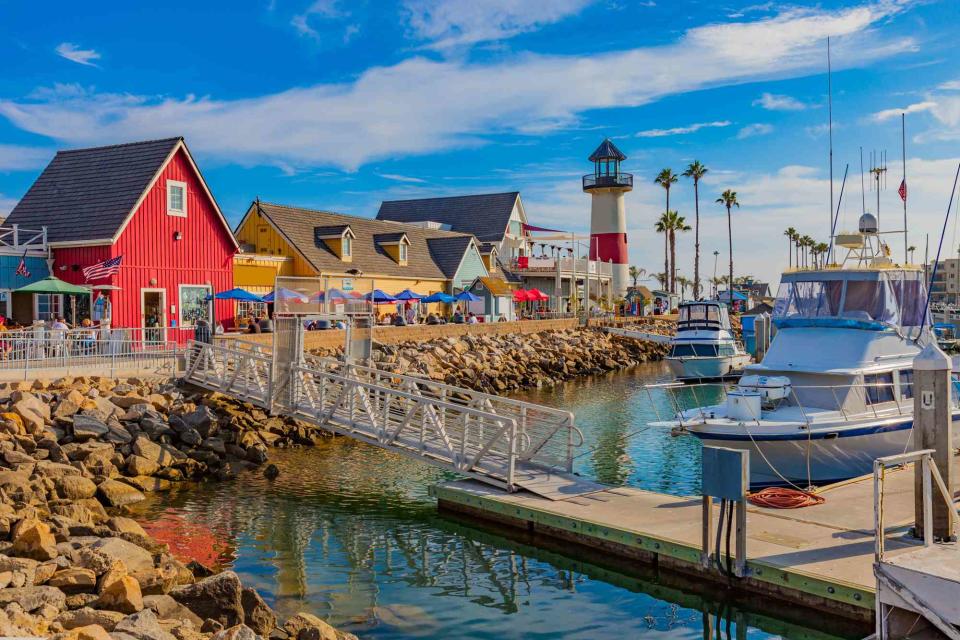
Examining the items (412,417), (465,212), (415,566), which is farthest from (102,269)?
(465,212)

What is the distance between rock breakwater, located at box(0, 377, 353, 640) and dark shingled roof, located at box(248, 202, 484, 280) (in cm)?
1822

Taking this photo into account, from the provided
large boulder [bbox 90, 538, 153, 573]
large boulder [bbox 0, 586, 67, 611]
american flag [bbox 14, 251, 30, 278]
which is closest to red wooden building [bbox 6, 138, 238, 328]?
american flag [bbox 14, 251, 30, 278]

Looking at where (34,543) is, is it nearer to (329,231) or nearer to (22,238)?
(22,238)

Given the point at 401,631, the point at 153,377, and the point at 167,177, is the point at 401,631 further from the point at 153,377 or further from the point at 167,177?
the point at 167,177

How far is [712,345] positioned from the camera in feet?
130

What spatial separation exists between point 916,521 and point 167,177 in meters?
26.6

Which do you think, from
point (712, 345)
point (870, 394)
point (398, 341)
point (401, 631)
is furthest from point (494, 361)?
point (401, 631)

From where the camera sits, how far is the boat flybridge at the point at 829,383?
16.0 metres

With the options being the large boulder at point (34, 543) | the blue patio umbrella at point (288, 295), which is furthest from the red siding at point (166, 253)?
the large boulder at point (34, 543)

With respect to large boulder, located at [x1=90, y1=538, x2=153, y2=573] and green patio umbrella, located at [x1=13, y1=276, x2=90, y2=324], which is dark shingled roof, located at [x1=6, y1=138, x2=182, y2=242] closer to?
green patio umbrella, located at [x1=13, y1=276, x2=90, y2=324]

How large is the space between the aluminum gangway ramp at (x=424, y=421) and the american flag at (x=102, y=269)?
627 cm

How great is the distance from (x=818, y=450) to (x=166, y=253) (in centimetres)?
2312

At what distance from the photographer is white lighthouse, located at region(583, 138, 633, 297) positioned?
6359 cm

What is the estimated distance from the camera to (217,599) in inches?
A: 398
